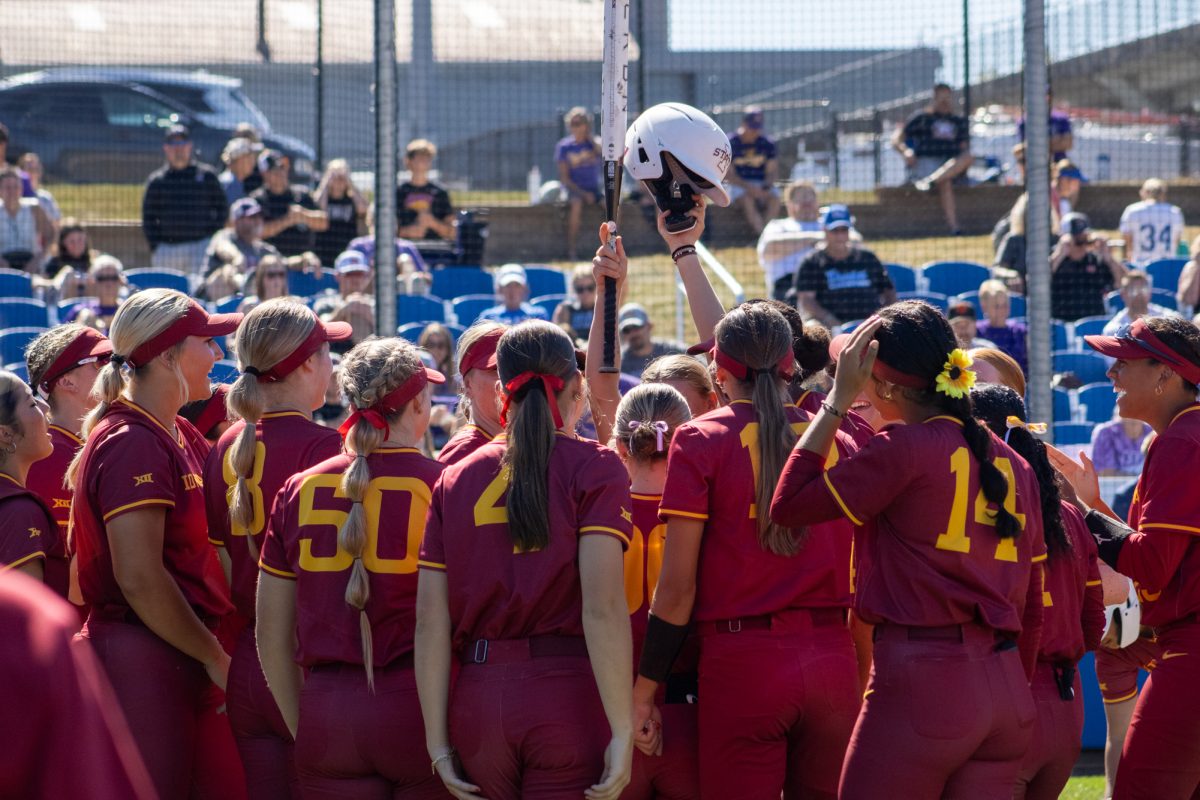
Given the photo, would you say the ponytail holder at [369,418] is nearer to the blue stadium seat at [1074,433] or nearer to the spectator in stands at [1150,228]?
the blue stadium seat at [1074,433]

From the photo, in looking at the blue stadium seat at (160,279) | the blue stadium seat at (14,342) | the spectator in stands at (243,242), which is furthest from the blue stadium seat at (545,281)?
the blue stadium seat at (14,342)

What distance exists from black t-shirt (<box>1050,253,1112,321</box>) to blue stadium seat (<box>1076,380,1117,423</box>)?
1753 millimetres

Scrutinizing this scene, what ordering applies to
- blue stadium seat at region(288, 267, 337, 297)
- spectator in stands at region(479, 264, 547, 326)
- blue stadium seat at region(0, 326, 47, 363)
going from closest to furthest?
blue stadium seat at region(0, 326, 47, 363) < spectator in stands at region(479, 264, 547, 326) < blue stadium seat at region(288, 267, 337, 297)

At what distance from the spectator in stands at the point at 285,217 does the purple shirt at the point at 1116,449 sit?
19.7ft

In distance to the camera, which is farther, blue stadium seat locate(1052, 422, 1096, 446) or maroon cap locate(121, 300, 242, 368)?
blue stadium seat locate(1052, 422, 1096, 446)

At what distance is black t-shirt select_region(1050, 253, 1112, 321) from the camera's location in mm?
10867

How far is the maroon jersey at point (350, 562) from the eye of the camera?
343 centimetres

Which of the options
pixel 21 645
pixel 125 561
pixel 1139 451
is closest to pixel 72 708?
pixel 21 645

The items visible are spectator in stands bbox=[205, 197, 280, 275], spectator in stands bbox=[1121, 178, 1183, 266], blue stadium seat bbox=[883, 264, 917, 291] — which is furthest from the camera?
spectator in stands bbox=[1121, 178, 1183, 266]

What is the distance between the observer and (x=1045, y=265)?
6.30 metres

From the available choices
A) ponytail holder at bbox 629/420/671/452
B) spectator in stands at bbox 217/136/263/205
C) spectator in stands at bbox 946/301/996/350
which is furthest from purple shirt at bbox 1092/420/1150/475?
spectator in stands at bbox 217/136/263/205

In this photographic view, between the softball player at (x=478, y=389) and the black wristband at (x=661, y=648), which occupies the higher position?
the softball player at (x=478, y=389)

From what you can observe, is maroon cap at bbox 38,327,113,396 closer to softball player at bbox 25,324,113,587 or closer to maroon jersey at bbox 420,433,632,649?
softball player at bbox 25,324,113,587

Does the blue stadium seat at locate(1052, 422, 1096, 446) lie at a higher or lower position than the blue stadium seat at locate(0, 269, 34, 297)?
lower
